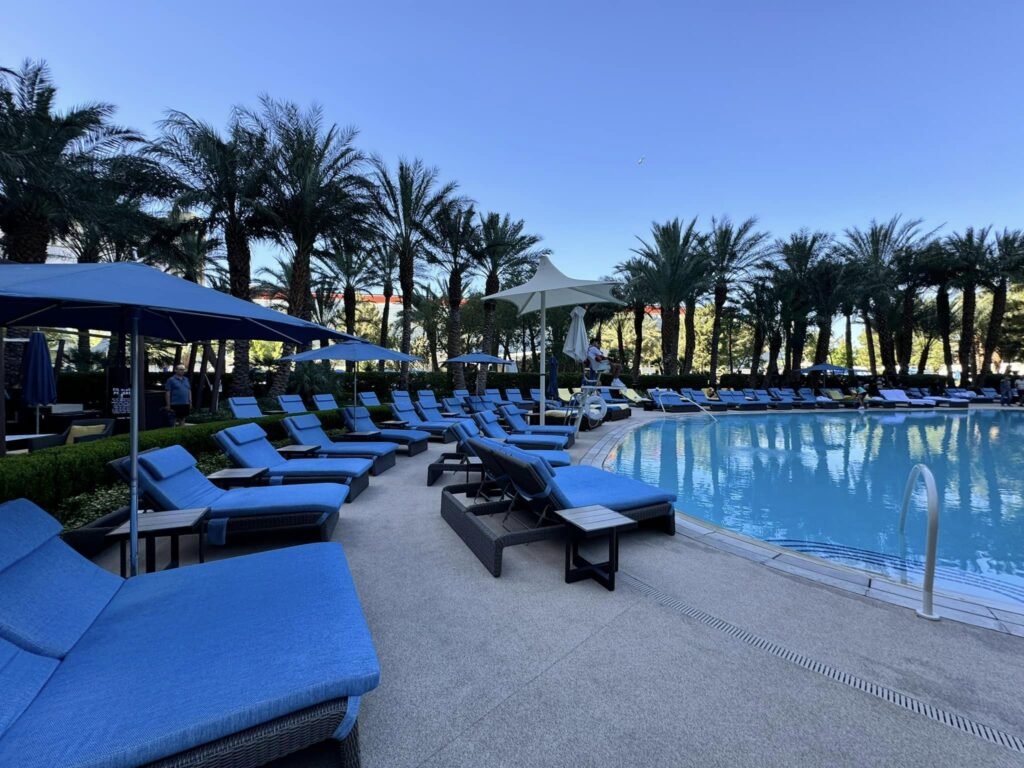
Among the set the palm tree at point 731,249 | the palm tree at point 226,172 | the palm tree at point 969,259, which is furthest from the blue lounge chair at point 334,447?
the palm tree at point 969,259

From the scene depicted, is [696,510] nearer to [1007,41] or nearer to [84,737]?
[84,737]

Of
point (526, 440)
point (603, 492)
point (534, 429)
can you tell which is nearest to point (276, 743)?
A: point (603, 492)

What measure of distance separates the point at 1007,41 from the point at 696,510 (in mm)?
16549

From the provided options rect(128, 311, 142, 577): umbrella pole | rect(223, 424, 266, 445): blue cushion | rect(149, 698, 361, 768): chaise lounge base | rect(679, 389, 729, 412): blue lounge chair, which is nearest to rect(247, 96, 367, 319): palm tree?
rect(223, 424, 266, 445): blue cushion

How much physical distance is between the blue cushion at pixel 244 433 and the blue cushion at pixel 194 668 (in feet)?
10.5

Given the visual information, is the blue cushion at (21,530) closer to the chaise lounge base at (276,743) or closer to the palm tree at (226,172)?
the chaise lounge base at (276,743)

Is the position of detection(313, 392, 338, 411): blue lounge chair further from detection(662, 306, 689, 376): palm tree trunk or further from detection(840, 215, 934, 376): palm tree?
detection(840, 215, 934, 376): palm tree

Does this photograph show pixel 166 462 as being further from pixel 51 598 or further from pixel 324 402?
pixel 324 402

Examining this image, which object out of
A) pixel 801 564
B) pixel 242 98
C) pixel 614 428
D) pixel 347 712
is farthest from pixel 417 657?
pixel 242 98

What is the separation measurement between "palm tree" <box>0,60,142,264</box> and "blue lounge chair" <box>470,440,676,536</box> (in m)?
14.1

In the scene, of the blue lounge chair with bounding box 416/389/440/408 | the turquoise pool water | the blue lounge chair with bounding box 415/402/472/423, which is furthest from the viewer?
the blue lounge chair with bounding box 416/389/440/408

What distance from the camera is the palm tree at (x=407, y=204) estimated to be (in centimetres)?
1773

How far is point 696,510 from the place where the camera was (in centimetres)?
623

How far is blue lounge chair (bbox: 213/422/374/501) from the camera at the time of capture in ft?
18.0
